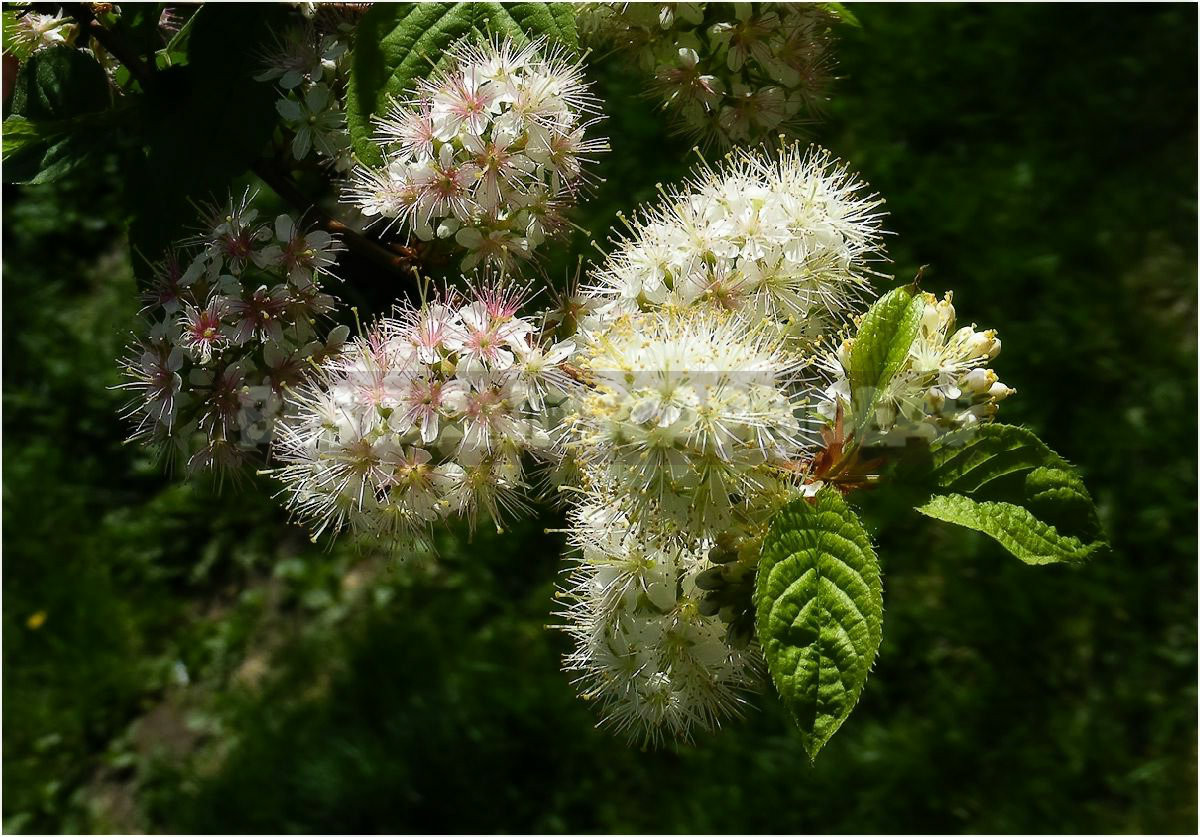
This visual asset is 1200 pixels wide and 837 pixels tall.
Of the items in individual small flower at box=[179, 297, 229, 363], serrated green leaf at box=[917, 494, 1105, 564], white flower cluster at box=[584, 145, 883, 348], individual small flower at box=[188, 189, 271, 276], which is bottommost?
serrated green leaf at box=[917, 494, 1105, 564]

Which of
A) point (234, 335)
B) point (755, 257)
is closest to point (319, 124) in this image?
point (234, 335)

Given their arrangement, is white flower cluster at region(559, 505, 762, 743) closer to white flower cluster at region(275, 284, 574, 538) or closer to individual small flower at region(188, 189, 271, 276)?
white flower cluster at region(275, 284, 574, 538)

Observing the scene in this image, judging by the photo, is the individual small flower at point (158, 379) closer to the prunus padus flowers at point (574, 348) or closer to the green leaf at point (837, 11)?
the prunus padus flowers at point (574, 348)

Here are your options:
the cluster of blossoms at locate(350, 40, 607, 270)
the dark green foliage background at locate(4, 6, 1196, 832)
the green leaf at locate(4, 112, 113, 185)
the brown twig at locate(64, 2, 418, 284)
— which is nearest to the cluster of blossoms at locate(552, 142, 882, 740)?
the cluster of blossoms at locate(350, 40, 607, 270)

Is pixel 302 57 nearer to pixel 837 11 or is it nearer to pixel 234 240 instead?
pixel 234 240

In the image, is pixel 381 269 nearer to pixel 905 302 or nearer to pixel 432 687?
pixel 905 302

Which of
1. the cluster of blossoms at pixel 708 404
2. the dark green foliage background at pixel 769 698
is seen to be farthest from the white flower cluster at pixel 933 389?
the dark green foliage background at pixel 769 698
